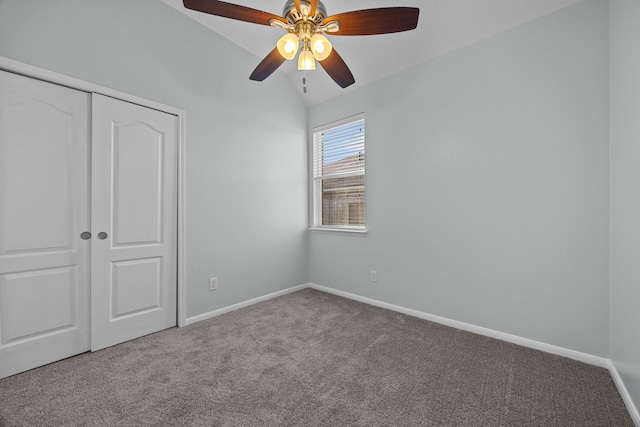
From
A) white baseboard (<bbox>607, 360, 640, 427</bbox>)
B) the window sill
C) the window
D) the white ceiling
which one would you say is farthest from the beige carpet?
the white ceiling

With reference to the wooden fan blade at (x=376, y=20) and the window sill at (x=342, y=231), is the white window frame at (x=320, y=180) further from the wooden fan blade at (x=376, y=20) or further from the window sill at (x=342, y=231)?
the wooden fan blade at (x=376, y=20)

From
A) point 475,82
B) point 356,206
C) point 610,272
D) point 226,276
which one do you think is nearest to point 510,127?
point 475,82

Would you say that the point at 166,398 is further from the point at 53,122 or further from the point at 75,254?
the point at 53,122

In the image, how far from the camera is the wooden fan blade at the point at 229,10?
1.50 m

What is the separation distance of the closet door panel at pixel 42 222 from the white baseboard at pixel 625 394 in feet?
11.5

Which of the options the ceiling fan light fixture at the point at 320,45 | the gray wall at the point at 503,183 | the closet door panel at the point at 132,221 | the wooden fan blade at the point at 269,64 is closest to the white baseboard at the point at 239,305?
the closet door panel at the point at 132,221

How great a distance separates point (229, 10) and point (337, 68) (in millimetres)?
798

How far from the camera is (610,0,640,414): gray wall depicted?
4.63 feet

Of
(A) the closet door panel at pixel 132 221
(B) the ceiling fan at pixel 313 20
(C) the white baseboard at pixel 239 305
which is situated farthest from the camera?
(C) the white baseboard at pixel 239 305

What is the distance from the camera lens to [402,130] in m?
2.86

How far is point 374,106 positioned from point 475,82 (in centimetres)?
104

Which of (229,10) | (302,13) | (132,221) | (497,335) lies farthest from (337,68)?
(497,335)

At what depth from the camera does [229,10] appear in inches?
61.3

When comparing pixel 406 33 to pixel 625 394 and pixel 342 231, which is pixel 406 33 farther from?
pixel 625 394
